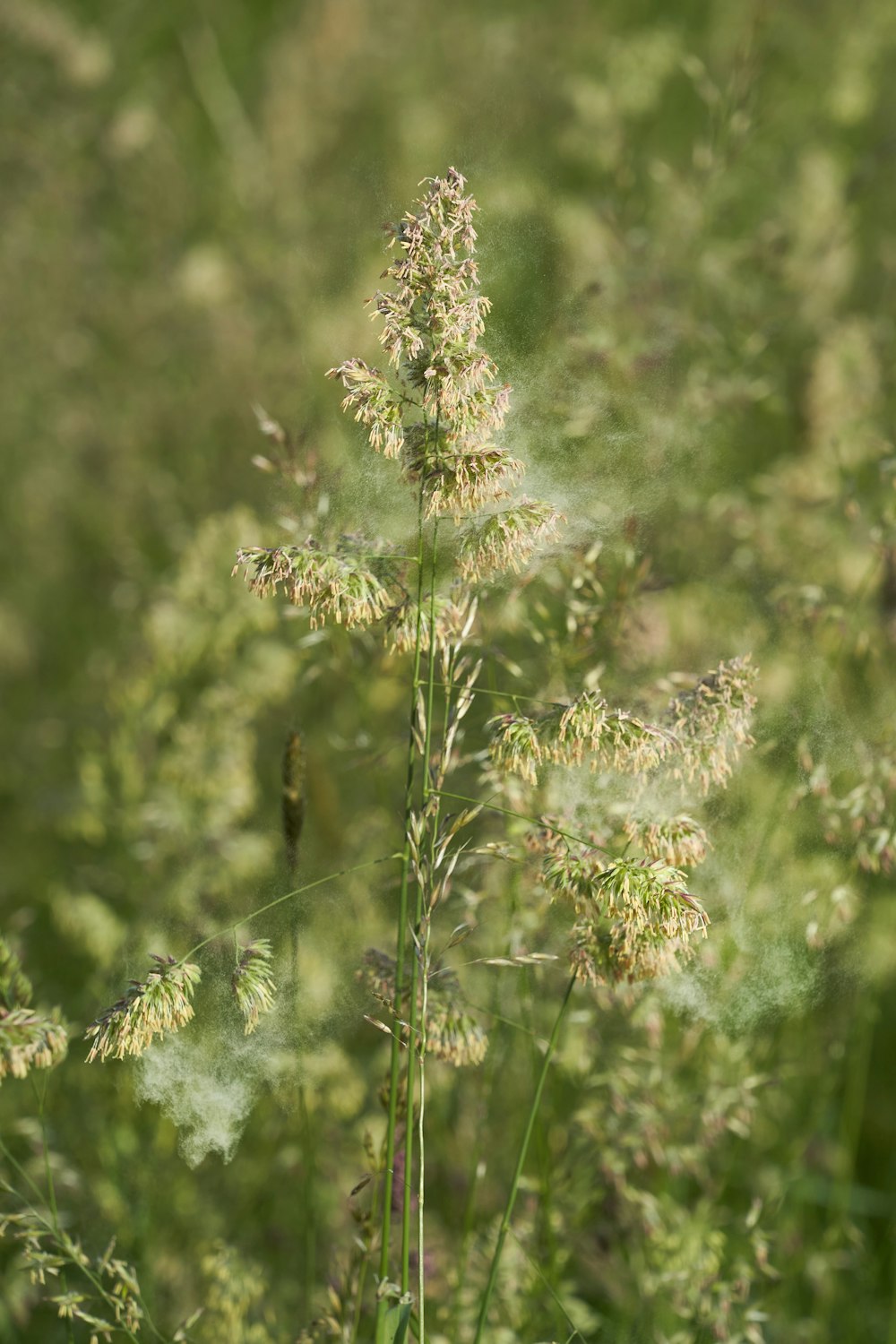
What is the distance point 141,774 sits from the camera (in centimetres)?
321

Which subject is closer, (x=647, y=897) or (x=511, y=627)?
(x=647, y=897)

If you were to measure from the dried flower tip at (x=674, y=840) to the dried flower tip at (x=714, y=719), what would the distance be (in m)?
0.06

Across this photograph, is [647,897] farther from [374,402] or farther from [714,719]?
[374,402]

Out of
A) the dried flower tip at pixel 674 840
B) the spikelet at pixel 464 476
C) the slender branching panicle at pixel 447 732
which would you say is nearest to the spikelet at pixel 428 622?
the slender branching panicle at pixel 447 732

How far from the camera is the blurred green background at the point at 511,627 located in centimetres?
201

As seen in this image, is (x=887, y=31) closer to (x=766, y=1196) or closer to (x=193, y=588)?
(x=193, y=588)

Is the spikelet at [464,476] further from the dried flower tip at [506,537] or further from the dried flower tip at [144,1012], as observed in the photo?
the dried flower tip at [144,1012]

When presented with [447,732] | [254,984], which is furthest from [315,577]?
[254,984]

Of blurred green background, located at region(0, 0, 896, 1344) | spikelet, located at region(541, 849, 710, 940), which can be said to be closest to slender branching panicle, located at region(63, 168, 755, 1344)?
spikelet, located at region(541, 849, 710, 940)

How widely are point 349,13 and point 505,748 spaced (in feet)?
16.1

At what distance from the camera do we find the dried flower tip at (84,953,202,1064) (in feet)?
4.40

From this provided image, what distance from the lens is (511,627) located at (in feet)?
6.61

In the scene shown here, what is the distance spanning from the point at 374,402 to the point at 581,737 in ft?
1.56

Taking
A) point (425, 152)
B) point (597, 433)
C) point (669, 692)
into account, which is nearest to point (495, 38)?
point (425, 152)
